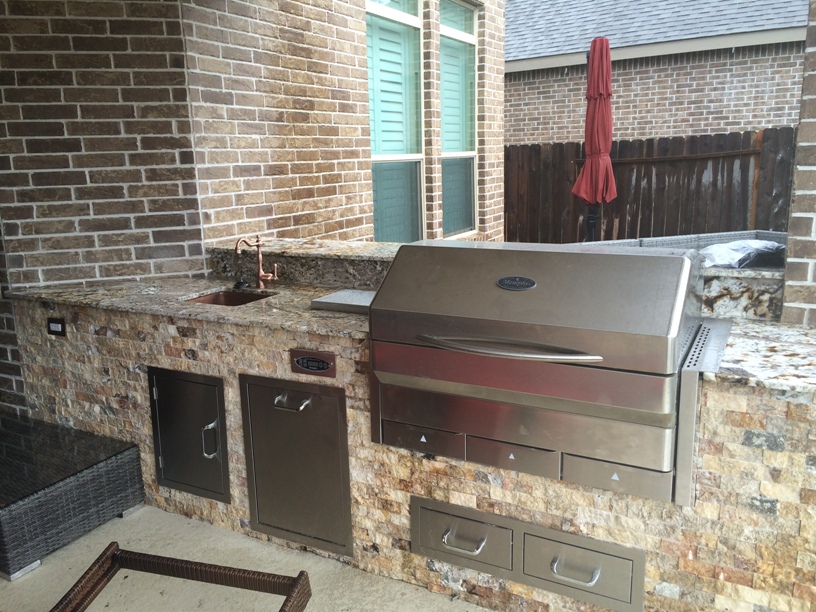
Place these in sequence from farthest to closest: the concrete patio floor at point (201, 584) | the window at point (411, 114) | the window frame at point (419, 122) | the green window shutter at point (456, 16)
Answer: the green window shutter at point (456, 16)
the window at point (411, 114)
the window frame at point (419, 122)
the concrete patio floor at point (201, 584)

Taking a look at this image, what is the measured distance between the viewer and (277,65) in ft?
12.7

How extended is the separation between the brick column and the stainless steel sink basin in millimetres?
2111

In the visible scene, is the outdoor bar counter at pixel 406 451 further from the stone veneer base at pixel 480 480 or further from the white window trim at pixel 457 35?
the white window trim at pixel 457 35

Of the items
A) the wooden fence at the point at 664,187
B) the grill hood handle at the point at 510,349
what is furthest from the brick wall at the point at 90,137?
the wooden fence at the point at 664,187

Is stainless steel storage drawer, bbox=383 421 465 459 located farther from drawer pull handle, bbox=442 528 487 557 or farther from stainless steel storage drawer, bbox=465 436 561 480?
drawer pull handle, bbox=442 528 487 557

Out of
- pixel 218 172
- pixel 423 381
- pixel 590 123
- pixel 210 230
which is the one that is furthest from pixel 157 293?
pixel 590 123

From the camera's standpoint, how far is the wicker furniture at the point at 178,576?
2.03 meters

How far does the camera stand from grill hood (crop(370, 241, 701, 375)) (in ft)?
6.08

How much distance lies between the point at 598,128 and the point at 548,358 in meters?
4.36

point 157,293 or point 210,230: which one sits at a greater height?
point 210,230

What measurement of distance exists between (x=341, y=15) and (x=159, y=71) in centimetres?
156

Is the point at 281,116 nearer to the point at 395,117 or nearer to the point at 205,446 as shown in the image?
the point at 395,117

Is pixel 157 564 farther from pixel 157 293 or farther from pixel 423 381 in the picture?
pixel 157 293

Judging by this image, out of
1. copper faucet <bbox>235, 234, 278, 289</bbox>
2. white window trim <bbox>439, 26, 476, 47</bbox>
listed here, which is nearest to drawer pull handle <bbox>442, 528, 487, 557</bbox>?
copper faucet <bbox>235, 234, 278, 289</bbox>
